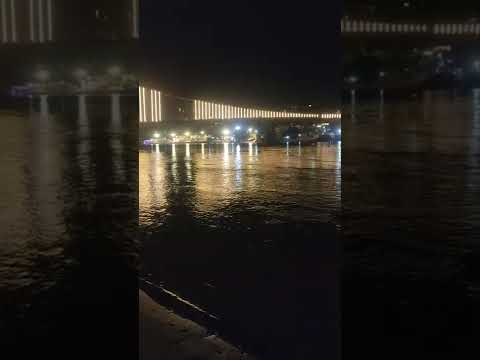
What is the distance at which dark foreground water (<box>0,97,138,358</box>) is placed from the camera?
13.2ft

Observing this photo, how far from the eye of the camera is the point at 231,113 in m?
29.1

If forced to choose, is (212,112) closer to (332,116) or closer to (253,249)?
(332,116)

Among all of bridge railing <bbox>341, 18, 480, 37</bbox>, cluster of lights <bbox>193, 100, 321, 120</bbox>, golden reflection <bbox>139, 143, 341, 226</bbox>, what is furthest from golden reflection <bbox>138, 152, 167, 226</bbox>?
bridge railing <bbox>341, 18, 480, 37</bbox>

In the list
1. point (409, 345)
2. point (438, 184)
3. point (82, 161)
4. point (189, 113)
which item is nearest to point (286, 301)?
point (409, 345)

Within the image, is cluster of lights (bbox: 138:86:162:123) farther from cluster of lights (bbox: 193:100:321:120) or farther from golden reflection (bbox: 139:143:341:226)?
golden reflection (bbox: 139:143:341:226)

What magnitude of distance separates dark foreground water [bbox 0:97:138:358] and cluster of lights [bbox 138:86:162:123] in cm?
1138

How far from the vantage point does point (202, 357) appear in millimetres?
3359

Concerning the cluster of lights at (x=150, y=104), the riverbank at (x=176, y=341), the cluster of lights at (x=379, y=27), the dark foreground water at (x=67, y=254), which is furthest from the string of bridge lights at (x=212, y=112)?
the cluster of lights at (x=379, y=27)

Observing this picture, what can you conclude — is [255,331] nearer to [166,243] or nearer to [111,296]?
[111,296]

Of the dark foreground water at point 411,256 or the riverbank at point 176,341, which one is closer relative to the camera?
the riverbank at point 176,341

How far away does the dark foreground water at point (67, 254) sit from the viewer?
4.02 m

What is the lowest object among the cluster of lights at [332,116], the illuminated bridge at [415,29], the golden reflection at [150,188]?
the golden reflection at [150,188]

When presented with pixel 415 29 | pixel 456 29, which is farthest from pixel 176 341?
pixel 456 29

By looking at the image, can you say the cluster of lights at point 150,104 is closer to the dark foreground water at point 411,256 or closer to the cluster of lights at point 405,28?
the dark foreground water at point 411,256
